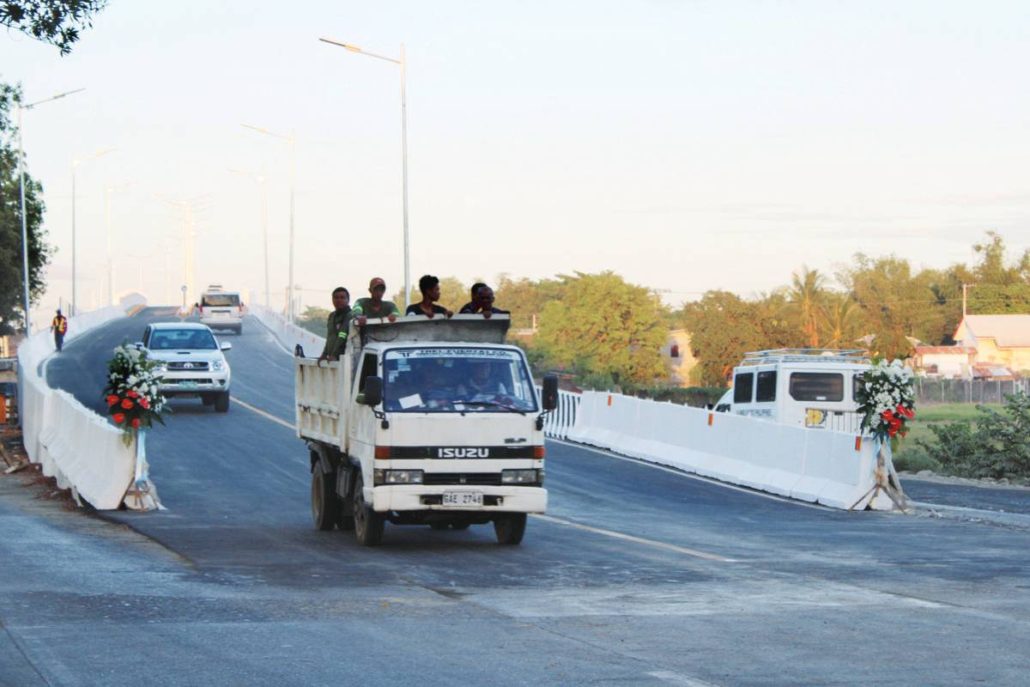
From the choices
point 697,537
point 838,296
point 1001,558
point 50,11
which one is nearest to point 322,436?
point 697,537

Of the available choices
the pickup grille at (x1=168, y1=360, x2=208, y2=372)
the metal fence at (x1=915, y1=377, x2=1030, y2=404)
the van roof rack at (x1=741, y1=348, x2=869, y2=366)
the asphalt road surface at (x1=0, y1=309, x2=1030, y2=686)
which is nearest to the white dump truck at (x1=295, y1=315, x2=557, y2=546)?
the asphalt road surface at (x1=0, y1=309, x2=1030, y2=686)

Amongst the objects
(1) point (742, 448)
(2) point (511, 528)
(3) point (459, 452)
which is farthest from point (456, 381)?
(1) point (742, 448)

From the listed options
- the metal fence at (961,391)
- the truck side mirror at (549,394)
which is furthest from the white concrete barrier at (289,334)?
the truck side mirror at (549,394)

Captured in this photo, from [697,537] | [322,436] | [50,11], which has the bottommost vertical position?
[697,537]

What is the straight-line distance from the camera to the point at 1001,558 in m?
16.1

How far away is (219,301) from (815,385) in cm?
5239

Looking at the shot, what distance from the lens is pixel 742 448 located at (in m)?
27.9

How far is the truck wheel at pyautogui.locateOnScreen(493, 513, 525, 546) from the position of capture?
17.2 metres

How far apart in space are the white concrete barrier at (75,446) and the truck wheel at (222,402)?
5460mm

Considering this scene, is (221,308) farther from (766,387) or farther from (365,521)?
(365,521)

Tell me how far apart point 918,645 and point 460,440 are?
686 centimetres

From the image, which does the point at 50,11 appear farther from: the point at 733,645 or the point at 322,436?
the point at 733,645

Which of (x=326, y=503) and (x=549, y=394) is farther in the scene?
(x=326, y=503)

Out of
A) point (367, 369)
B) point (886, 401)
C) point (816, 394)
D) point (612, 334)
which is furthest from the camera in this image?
point (612, 334)
